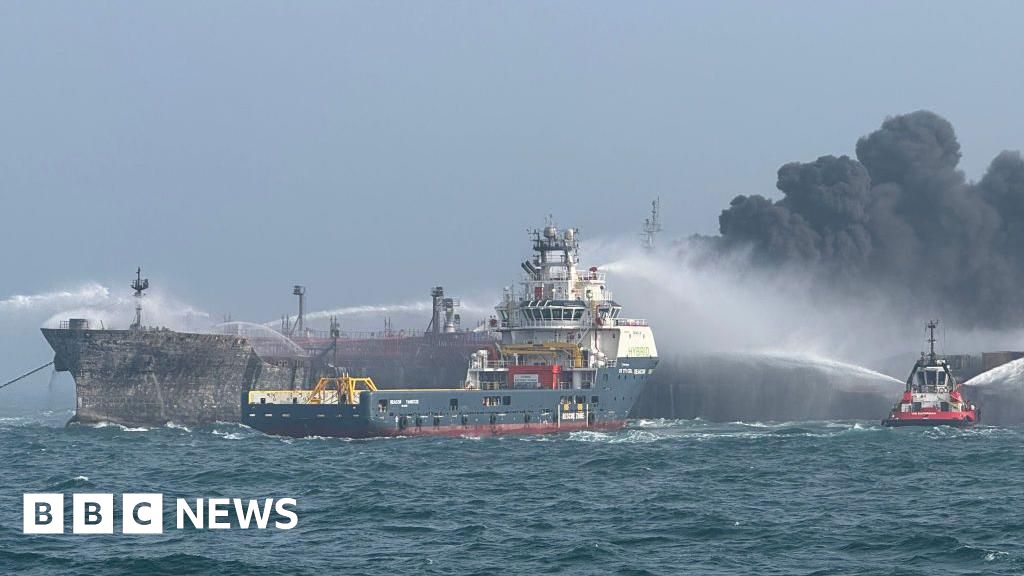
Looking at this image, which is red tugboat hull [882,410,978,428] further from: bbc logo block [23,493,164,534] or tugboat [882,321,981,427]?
bbc logo block [23,493,164,534]

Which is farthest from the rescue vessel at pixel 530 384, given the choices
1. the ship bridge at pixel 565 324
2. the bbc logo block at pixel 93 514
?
the bbc logo block at pixel 93 514

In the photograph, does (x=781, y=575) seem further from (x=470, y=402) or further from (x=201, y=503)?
(x=470, y=402)

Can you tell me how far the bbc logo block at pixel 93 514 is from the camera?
157ft

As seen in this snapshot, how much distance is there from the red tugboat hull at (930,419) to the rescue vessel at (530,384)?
62.4ft

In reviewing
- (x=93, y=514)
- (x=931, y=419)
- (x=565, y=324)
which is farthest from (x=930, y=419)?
(x=93, y=514)

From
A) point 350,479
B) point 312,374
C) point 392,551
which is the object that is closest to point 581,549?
point 392,551

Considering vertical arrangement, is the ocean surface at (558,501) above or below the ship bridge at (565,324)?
below

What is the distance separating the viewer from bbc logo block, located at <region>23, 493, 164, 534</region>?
47781mm

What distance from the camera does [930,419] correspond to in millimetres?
93625

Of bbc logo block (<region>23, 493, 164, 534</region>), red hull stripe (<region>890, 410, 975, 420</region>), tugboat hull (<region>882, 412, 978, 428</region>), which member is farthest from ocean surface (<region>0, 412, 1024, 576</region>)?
red hull stripe (<region>890, 410, 975, 420</region>)

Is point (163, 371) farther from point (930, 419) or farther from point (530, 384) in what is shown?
point (930, 419)

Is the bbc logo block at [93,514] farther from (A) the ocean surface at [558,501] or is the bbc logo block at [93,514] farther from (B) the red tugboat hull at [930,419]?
(B) the red tugboat hull at [930,419]

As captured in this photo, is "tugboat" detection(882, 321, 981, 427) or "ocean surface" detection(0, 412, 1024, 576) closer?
"ocean surface" detection(0, 412, 1024, 576)

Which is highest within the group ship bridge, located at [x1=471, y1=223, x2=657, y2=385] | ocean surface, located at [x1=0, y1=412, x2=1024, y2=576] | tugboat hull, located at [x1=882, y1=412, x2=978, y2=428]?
ship bridge, located at [x1=471, y1=223, x2=657, y2=385]
